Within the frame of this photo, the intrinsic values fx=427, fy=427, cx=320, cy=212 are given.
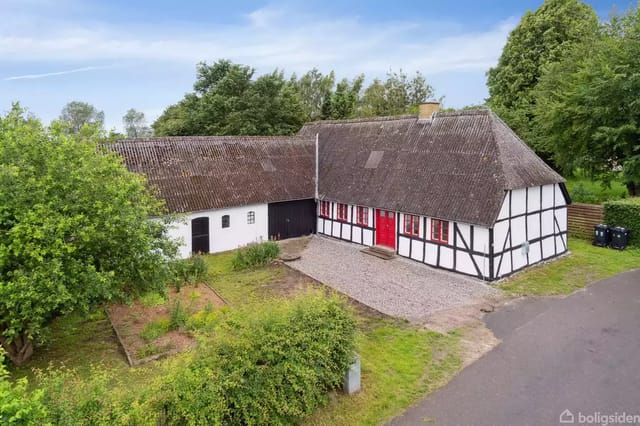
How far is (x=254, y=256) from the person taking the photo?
655 inches

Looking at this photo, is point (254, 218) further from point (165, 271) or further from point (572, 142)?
point (572, 142)

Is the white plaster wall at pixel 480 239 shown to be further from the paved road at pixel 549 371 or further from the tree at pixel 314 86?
the tree at pixel 314 86

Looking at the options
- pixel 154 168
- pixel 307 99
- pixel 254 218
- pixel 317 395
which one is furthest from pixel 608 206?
pixel 307 99

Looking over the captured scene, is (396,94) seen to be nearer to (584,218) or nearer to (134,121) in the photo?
(584,218)

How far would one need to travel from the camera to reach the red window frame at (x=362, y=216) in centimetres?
1867

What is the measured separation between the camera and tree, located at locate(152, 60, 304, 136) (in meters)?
32.8

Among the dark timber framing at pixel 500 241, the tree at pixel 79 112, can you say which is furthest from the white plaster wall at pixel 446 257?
the tree at pixel 79 112

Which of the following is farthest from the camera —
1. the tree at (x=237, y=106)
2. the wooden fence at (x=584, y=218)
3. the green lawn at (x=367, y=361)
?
the tree at (x=237, y=106)

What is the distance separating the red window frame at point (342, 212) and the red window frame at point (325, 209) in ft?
2.26

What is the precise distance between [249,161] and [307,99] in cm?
3024

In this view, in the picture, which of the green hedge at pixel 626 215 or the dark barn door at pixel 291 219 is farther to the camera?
the dark barn door at pixel 291 219

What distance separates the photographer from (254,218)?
1947cm

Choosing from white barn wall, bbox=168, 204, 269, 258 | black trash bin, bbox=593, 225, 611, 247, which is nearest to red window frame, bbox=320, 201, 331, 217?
white barn wall, bbox=168, 204, 269, 258

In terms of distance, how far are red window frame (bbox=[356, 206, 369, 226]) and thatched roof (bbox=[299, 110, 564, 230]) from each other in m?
0.43
